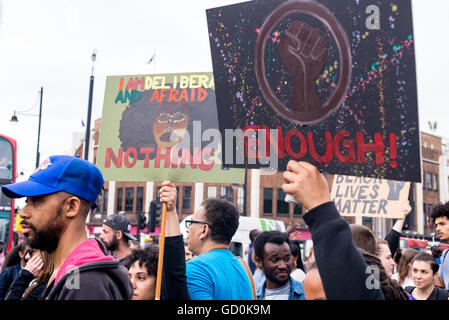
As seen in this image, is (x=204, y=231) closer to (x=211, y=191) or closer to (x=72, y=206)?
(x=72, y=206)

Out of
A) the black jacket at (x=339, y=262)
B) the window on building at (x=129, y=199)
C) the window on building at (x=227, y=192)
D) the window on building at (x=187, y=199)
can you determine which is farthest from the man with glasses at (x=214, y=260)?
the window on building at (x=129, y=199)

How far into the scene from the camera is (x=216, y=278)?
3.07m

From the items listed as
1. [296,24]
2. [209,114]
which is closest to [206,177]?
[209,114]

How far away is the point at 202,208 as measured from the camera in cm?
354

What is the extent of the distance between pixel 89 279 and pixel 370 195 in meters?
5.67

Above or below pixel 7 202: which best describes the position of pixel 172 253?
below

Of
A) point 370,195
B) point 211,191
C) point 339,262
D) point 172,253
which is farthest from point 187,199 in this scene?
point 339,262

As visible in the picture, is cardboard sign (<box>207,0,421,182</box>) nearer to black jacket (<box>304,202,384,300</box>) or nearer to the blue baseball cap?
black jacket (<box>304,202,384,300</box>)

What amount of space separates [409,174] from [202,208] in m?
1.78

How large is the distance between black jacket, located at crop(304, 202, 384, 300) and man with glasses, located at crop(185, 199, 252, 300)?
1512 mm

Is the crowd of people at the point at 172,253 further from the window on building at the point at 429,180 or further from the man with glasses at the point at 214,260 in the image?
the window on building at the point at 429,180

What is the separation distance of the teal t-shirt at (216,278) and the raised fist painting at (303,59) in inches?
54.8

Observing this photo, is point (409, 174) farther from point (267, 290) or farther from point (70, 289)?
point (267, 290)

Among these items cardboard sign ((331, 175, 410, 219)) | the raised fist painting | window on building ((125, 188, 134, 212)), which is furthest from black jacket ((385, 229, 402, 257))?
window on building ((125, 188, 134, 212))
